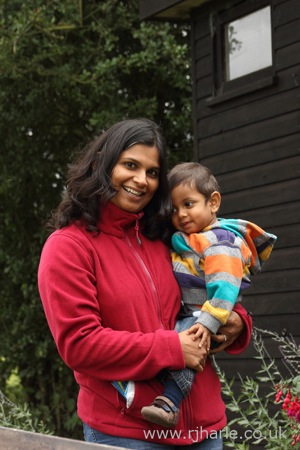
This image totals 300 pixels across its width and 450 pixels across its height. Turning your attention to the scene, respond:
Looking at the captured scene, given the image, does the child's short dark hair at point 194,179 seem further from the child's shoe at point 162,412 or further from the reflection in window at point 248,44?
the reflection in window at point 248,44

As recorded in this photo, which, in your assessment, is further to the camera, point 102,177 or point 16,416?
point 16,416

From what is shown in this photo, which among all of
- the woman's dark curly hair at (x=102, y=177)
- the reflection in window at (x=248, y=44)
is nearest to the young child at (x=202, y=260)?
the woman's dark curly hair at (x=102, y=177)

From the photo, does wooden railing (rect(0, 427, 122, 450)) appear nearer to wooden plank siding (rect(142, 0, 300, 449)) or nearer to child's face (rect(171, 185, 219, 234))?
child's face (rect(171, 185, 219, 234))

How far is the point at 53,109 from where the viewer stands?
34.8 ft

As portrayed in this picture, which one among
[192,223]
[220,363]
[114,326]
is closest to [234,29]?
[220,363]

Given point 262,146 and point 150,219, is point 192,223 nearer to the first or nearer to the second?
point 150,219

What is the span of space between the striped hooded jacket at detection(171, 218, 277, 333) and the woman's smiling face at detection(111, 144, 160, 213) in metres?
0.26

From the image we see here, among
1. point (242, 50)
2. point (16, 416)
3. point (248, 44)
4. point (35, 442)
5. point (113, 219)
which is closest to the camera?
point (35, 442)

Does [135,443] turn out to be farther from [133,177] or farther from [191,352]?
[133,177]

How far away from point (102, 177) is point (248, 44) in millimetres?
4737

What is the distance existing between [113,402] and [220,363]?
4717 mm

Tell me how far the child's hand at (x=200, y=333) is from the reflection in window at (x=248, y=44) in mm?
4572

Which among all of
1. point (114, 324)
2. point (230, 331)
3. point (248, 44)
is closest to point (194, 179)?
point (230, 331)

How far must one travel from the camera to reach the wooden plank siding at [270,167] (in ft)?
22.0
